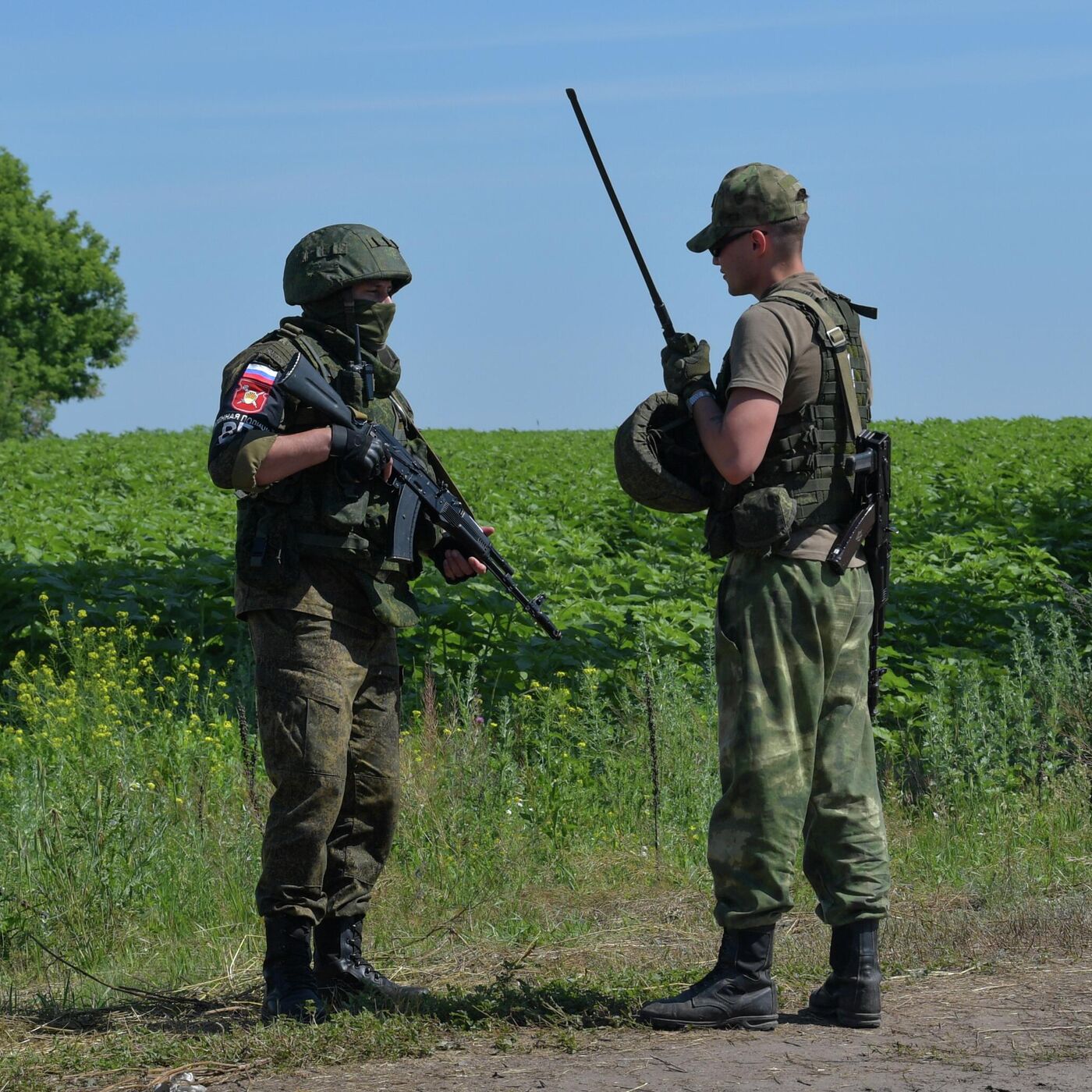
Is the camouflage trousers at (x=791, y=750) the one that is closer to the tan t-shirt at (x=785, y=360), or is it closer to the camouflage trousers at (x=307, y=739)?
the tan t-shirt at (x=785, y=360)

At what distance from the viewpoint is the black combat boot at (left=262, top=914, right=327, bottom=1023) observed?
4480 mm

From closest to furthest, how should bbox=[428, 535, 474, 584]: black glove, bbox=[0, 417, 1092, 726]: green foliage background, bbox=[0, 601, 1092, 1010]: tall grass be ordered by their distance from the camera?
bbox=[428, 535, 474, 584]: black glove, bbox=[0, 601, 1092, 1010]: tall grass, bbox=[0, 417, 1092, 726]: green foliage background

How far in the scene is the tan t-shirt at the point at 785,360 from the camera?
4117 mm

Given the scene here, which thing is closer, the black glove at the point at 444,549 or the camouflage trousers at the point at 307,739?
the camouflage trousers at the point at 307,739

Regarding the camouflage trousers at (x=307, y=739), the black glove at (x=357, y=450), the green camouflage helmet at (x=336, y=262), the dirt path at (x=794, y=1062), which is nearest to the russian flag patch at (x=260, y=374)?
the black glove at (x=357, y=450)

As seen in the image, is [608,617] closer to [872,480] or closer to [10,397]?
[872,480]

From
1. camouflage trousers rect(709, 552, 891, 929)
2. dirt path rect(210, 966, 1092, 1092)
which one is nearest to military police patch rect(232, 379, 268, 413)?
camouflage trousers rect(709, 552, 891, 929)

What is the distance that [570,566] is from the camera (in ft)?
43.1

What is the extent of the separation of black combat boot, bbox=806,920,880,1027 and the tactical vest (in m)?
1.80

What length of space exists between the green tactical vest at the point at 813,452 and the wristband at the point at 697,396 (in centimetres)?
5

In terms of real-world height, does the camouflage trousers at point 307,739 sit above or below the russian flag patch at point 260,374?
below

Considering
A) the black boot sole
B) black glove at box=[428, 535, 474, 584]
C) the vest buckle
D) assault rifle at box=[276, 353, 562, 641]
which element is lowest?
the black boot sole

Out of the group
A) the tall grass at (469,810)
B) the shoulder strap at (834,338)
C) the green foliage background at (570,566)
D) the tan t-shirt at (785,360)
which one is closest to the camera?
the tan t-shirt at (785,360)

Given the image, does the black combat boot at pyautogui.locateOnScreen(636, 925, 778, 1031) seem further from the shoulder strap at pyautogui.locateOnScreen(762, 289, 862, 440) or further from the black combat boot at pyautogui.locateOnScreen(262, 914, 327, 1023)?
the shoulder strap at pyautogui.locateOnScreen(762, 289, 862, 440)
